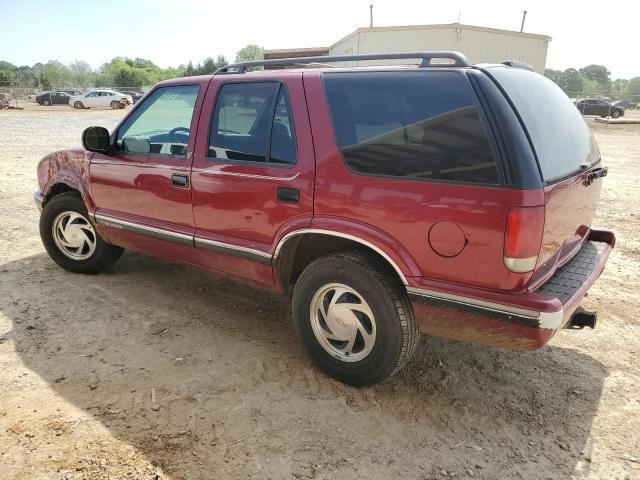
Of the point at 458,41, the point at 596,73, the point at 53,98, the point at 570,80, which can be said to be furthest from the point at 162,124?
the point at 596,73

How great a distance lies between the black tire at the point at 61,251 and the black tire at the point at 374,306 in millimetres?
2483

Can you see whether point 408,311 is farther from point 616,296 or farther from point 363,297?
point 616,296

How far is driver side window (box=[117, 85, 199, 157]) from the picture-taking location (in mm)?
3725

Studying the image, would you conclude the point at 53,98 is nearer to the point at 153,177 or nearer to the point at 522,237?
the point at 153,177

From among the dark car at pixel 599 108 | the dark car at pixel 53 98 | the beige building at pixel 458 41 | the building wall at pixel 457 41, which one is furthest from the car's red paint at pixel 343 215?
the dark car at pixel 53 98

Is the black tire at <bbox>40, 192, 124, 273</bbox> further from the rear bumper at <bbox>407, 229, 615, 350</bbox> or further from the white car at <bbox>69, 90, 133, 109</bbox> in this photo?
the white car at <bbox>69, 90, 133, 109</bbox>

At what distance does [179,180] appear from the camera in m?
3.64

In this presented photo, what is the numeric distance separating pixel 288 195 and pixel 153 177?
136 centimetres

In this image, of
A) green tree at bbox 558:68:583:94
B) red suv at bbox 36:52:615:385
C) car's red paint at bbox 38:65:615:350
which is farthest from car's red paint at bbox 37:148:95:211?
green tree at bbox 558:68:583:94

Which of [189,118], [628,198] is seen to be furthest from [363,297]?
[628,198]

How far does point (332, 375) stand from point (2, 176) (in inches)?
361

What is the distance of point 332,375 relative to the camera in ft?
10.3

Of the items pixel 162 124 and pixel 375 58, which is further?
pixel 162 124

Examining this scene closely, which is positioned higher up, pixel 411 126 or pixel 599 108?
pixel 411 126
